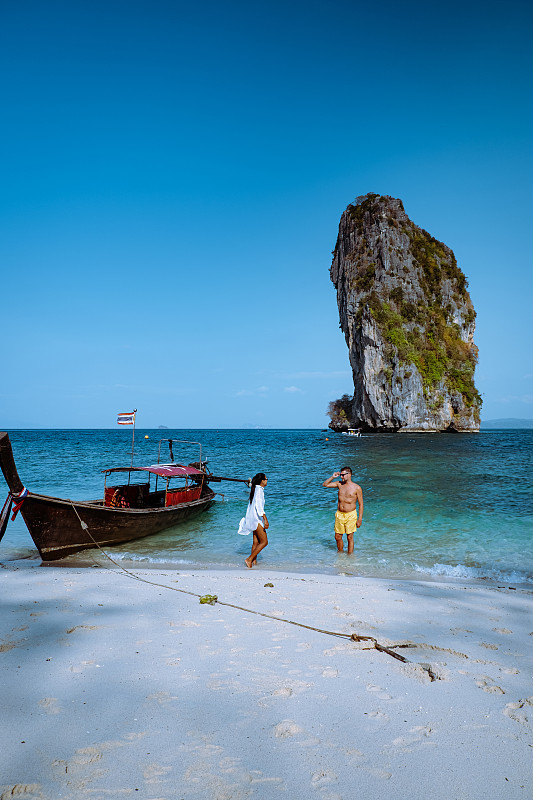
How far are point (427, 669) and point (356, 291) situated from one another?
72.0 meters

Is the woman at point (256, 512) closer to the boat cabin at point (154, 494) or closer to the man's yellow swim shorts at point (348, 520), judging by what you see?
the man's yellow swim shorts at point (348, 520)

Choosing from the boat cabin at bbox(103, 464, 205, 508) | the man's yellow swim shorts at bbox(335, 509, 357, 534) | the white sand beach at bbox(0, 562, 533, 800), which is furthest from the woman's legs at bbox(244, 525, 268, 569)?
the boat cabin at bbox(103, 464, 205, 508)

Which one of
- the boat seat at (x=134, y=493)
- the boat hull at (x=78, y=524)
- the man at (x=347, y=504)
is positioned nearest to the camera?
the boat hull at (x=78, y=524)

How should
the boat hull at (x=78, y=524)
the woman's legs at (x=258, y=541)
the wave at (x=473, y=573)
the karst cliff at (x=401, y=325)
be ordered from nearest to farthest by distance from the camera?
1. the wave at (x=473, y=573)
2. the boat hull at (x=78, y=524)
3. the woman's legs at (x=258, y=541)
4. the karst cliff at (x=401, y=325)

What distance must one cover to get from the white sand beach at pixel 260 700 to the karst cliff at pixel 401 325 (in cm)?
6513

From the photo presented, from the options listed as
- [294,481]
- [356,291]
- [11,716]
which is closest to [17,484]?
[11,716]

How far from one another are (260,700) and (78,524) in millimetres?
6807

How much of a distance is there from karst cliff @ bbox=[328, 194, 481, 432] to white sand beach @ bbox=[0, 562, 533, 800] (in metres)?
65.1

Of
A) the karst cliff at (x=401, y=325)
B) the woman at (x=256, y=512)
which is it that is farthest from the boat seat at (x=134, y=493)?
the karst cliff at (x=401, y=325)

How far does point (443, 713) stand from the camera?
3.10m

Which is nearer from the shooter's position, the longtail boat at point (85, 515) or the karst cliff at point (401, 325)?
the longtail boat at point (85, 515)

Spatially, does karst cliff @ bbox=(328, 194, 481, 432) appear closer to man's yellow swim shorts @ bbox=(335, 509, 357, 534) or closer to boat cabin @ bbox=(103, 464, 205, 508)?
boat cabin @ bbox=(103, 464, 205, 508)

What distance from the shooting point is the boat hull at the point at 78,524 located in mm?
8125

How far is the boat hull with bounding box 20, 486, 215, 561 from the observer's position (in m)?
8.12
